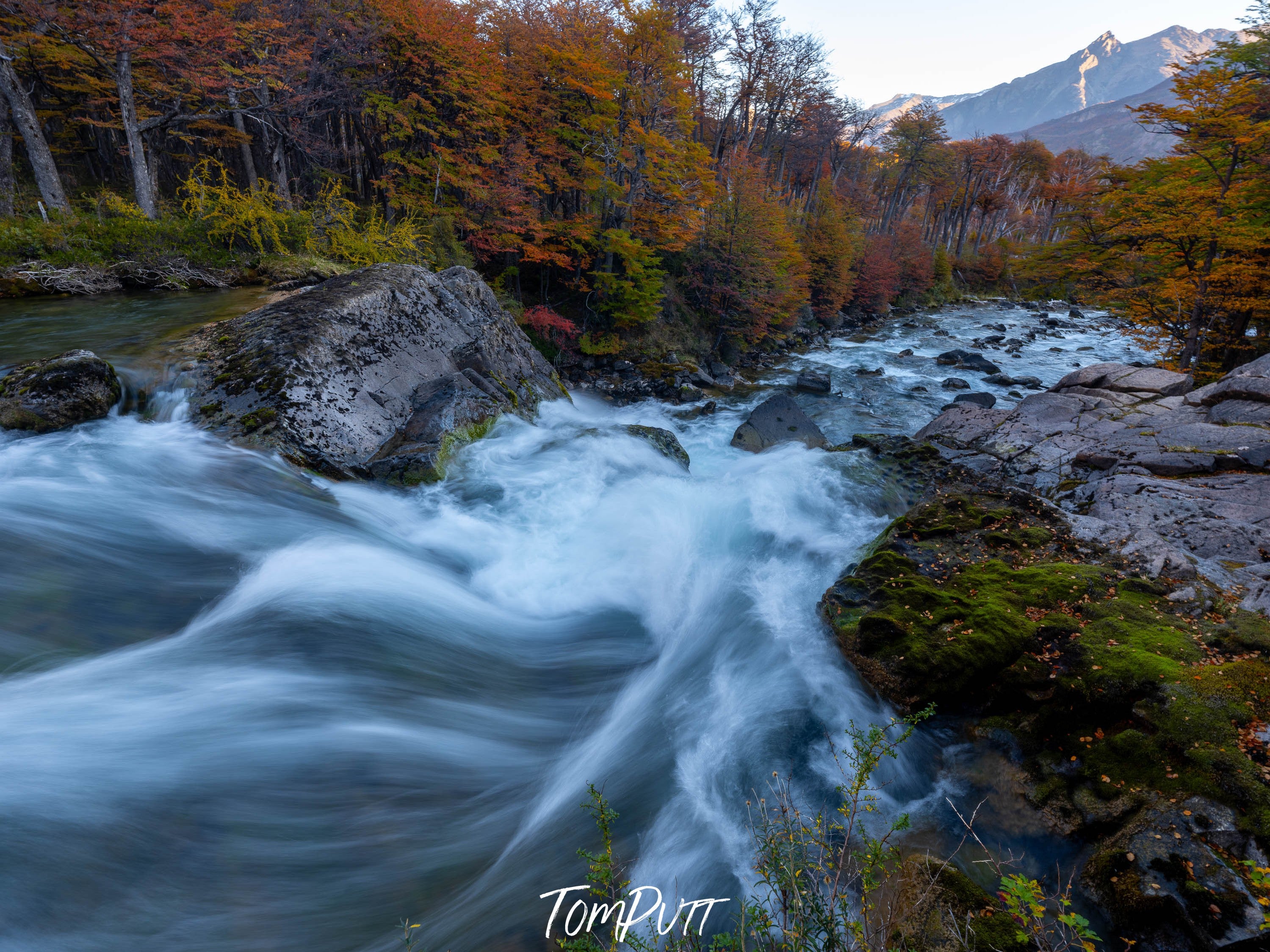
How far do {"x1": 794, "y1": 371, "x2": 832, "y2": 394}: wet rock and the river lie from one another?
10.1 metres

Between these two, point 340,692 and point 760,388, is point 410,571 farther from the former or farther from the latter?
point 760,388

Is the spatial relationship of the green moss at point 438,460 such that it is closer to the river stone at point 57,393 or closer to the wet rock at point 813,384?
the river stone at point 57,393

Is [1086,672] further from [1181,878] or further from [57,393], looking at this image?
[57,393]

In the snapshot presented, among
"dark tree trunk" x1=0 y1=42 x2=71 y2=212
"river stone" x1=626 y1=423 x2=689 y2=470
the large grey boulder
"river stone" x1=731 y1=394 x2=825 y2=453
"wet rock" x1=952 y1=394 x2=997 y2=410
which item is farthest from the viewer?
"wet rock" x1=952 y1=394 x2=997 y2=410

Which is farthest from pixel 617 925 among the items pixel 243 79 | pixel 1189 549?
pixel 243 79

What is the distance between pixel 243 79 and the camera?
14633 mm

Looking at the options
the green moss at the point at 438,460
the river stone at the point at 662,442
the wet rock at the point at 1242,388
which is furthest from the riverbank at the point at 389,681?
the wet rock at the point at 1242,388

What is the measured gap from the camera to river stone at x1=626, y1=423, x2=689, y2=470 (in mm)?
10055

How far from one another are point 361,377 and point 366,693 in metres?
5.00

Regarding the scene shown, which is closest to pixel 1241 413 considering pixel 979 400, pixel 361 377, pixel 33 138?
pixel 979 400

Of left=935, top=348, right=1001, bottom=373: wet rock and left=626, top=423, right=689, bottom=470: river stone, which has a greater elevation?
left=626, top=423, right=689, bottom=470: river stone

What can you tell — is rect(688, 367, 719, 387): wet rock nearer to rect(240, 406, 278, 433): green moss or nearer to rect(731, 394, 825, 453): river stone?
rect(731, 394, 825, 453): river stone

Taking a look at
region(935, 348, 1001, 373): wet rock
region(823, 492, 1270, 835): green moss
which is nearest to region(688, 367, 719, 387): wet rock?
region(935, 348, 1001, 373): wet rock

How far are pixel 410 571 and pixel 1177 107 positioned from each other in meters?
18.2
